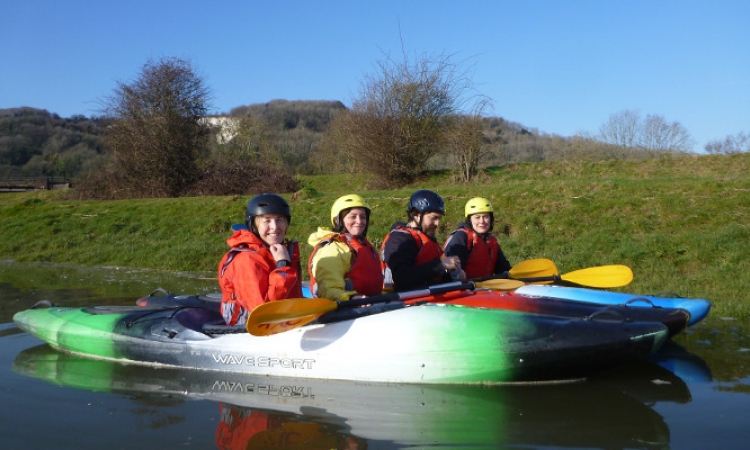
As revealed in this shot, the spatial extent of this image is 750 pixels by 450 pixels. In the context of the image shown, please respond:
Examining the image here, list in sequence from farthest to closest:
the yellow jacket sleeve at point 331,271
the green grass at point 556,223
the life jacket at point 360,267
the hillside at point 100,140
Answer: the hillside at point 100,140
the green grass at point 556,223
the life jacket at point 360,267
the yellow jacket sleeve at point 331,271

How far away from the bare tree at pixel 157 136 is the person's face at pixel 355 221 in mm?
16744

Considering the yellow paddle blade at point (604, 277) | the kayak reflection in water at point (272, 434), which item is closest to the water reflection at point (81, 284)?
the kayak reflection in water at point (272, 434)

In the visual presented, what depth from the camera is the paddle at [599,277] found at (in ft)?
A: 23.2

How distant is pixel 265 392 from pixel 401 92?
1553 centimetres

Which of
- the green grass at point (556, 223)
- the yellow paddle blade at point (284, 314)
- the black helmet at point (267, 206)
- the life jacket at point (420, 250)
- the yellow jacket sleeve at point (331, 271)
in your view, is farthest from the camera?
the green grass at point (556, 223)

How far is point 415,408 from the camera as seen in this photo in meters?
4.26

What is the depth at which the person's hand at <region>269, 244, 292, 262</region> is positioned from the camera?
15.9ft

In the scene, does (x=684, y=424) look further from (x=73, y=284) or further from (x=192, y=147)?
(x=192, y=147)

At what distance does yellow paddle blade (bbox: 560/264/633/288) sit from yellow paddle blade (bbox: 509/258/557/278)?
26cm

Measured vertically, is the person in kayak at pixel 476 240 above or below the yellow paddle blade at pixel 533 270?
above

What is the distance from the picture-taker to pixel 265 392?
186 inches

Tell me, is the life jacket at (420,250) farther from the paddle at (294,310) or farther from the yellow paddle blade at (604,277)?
the yellow paddle blade at (604,277)

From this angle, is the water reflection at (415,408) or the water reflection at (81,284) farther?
the water reflection at (81,284)

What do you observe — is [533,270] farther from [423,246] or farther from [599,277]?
[423,246]
